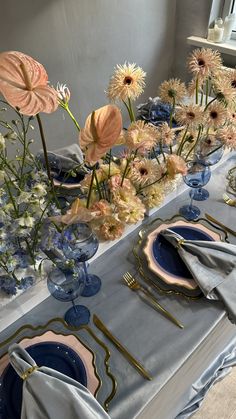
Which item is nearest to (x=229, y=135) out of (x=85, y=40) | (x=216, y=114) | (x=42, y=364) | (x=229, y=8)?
(x=216, y=114)

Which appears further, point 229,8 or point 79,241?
point 229,8

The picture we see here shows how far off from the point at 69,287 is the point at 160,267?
0.21m

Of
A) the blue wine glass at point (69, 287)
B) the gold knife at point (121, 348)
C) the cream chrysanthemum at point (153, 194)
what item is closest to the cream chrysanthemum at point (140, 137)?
the cream chrysanthemum at point (153, 194)

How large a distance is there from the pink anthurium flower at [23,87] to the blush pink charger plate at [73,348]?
1.41ft

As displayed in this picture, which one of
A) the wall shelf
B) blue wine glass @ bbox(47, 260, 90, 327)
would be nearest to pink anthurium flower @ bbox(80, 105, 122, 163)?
blue wine glass @ bbox(47, 260, 90, 327)

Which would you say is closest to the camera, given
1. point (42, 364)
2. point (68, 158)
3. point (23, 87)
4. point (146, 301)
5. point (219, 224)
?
point (23, 87)

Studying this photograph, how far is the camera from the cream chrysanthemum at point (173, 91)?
0.77m

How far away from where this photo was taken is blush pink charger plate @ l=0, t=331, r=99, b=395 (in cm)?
61

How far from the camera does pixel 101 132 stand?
49 cm

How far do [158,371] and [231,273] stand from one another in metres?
0.26

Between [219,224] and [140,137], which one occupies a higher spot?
[140,137]

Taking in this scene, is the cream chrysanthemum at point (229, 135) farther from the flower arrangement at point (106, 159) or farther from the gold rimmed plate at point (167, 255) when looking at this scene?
the gold rimmed plate at point (167, 255)

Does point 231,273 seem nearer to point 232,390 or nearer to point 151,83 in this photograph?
point 232,390

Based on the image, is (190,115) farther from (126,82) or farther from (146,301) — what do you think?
(146,301)
